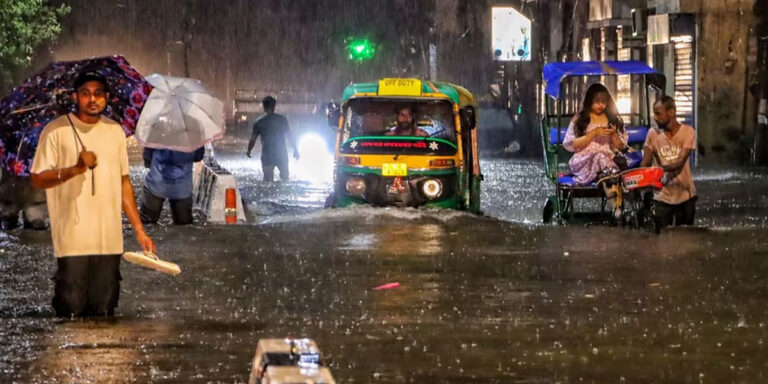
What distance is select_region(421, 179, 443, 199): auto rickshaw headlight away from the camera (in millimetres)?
17375

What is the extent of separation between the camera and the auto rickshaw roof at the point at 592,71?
17672 millimetres

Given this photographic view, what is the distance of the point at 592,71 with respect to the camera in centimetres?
1777

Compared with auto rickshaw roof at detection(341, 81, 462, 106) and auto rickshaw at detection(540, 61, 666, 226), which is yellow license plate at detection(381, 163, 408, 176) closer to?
auto rickshaw roof at detection(341, 81, 462, 106)

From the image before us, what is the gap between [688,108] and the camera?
31797 millimetres

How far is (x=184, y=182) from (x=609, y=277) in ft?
19.7

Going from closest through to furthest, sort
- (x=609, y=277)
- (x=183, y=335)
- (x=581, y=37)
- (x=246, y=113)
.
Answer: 1. (x=183, y=335)
2. (x=609, y=277)
3. (x=581, y=37)
4. (x=246, y=113)

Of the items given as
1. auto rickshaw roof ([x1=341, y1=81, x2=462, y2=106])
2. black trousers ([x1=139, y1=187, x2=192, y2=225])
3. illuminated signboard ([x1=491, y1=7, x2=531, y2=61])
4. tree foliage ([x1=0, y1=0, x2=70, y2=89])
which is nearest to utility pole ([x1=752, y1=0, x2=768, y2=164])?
auto rickshaw roof ([x1=341, y1=81, x2=462, y2=106])

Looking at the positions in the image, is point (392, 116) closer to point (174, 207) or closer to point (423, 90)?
point (423, 90)

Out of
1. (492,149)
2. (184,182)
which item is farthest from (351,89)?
(492,149)

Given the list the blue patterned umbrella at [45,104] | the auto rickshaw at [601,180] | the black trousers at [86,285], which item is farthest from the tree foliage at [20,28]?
the black trousers at [86,285]

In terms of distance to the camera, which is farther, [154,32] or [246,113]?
[154,32]

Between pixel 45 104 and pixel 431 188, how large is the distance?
5337 mm

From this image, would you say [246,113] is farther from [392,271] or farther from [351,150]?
[392,271]

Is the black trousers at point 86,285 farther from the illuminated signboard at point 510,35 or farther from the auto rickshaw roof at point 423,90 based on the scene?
the illuminated signboard at point 510,35
